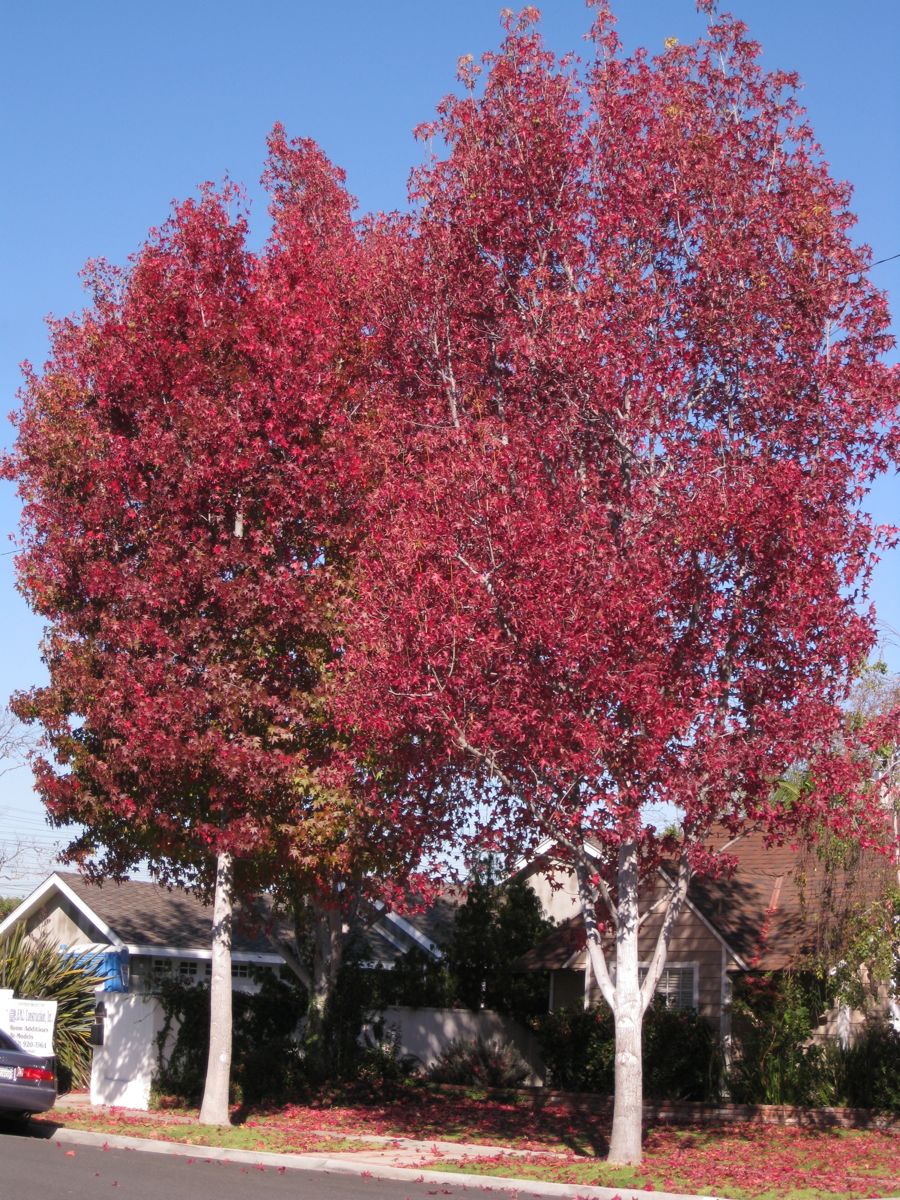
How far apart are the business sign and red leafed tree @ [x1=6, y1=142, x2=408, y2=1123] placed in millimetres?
2780

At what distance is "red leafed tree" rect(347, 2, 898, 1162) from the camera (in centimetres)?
1548

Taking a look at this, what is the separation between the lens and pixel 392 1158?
16.9 m

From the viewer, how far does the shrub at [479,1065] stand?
1073 inches

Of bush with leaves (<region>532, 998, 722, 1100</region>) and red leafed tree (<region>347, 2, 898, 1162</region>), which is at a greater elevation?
red leafed tree (<region>347, 2, 898, 1162</region>)

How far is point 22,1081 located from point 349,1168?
4.78 meters

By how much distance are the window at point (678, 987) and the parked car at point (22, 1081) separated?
11806 mm

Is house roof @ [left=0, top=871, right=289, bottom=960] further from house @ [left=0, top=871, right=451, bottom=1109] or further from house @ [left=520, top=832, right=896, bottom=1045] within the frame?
house @ [left=520, top=832, right=896, bottom=1045]

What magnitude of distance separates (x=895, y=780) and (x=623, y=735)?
8.15 m

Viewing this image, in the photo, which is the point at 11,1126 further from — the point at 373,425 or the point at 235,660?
the point at 373,425

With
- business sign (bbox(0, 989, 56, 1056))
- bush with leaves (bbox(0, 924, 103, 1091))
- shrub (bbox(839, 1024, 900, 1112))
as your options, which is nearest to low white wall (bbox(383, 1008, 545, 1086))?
bush with leaves (bbox(0, 924, 103, 1091))

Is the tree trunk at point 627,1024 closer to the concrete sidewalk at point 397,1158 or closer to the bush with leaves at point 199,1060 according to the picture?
the concrete sidewalk at point 397,1158

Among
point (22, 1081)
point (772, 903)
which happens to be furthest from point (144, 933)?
point (772, 903)

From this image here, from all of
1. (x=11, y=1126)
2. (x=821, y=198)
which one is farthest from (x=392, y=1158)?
(x=821, y=198)

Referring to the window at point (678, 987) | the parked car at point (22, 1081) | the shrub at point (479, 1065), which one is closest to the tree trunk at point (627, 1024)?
the parked car at point (22, 1081)
